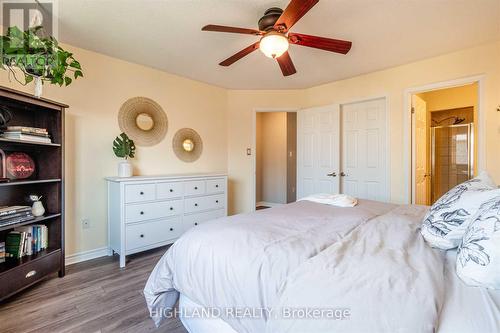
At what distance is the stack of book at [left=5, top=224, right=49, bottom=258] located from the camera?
2.01 m

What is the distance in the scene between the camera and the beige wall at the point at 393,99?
8.43 feet

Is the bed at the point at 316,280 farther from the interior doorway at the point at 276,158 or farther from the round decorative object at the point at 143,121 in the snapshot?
the interior doorway at the point at 276,158

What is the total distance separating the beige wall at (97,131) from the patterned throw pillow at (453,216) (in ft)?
9.82

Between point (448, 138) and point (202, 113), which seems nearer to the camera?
point (202, 113)

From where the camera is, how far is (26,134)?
1.93 m

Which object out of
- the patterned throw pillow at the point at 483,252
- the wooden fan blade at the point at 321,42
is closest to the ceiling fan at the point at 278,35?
the wooden fan blade at the point at 321,42

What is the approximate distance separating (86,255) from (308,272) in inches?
110

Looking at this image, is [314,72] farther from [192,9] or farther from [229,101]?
[192,9]

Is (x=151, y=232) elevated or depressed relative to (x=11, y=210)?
depressed

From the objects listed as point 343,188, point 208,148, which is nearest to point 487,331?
point 343,188

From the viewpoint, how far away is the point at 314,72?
10.9 ft

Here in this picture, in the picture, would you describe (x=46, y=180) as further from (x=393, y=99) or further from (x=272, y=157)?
(x=272, y=157)

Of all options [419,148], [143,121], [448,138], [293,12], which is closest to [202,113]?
[143,121]

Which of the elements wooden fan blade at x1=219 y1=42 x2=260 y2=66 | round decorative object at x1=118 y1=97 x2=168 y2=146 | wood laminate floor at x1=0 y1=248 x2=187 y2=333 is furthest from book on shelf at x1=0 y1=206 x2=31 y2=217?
wooden fan blade at x1=219 y1=42 x2=260 y2=66
